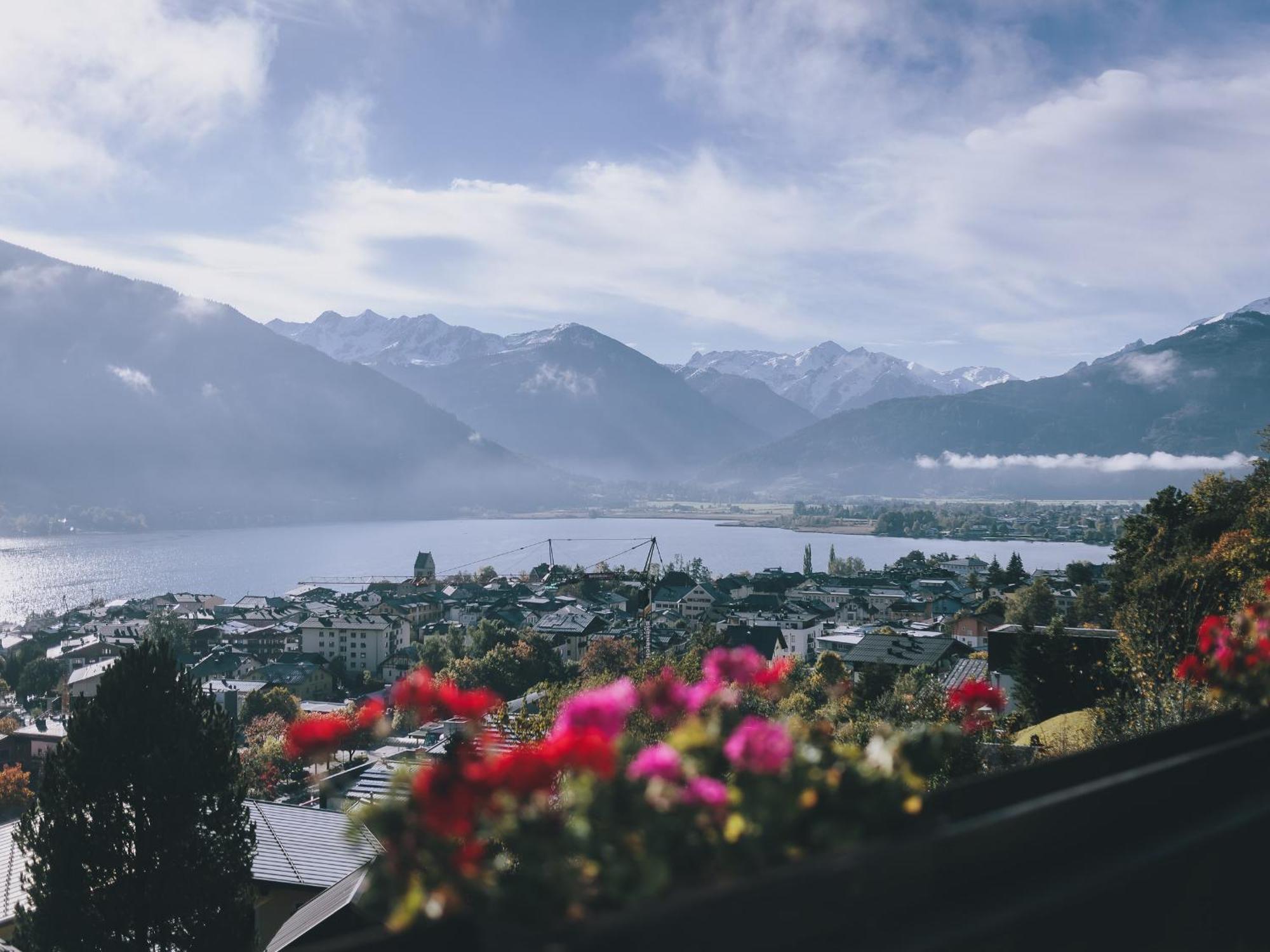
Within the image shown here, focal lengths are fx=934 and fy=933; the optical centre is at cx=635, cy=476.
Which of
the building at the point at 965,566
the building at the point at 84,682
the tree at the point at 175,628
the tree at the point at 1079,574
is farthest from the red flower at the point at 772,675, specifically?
the building at the point at 965,566

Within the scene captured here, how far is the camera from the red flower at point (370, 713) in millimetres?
1454

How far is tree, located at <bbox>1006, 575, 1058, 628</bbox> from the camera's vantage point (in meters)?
30.9

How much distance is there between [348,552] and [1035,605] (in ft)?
254

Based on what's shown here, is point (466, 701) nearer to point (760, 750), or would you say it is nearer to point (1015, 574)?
point (760, 750)

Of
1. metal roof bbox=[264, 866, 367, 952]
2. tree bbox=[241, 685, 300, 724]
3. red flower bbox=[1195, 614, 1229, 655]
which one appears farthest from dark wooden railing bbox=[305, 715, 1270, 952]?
tree bbox=[241, 685, 300, 724]

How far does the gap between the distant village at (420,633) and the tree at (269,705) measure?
18 cm

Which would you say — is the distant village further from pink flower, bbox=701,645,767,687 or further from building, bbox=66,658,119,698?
pink flower, bbox=701,645,767,687

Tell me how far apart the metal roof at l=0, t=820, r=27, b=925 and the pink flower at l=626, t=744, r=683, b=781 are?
34.5 feet

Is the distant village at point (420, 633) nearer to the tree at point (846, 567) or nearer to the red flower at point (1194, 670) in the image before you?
the tree at point (846, 567)

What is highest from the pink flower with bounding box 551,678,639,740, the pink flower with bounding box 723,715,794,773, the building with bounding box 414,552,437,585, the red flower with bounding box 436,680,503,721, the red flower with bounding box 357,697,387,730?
the pink flower with bounding box 551,678,639,740

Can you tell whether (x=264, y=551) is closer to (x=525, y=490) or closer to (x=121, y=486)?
(x=121, y=486)

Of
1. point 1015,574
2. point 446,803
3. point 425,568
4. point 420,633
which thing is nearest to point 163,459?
point 425,568

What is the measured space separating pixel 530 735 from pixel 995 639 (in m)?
11.5

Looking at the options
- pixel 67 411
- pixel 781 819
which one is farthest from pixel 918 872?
pixel 67 411
